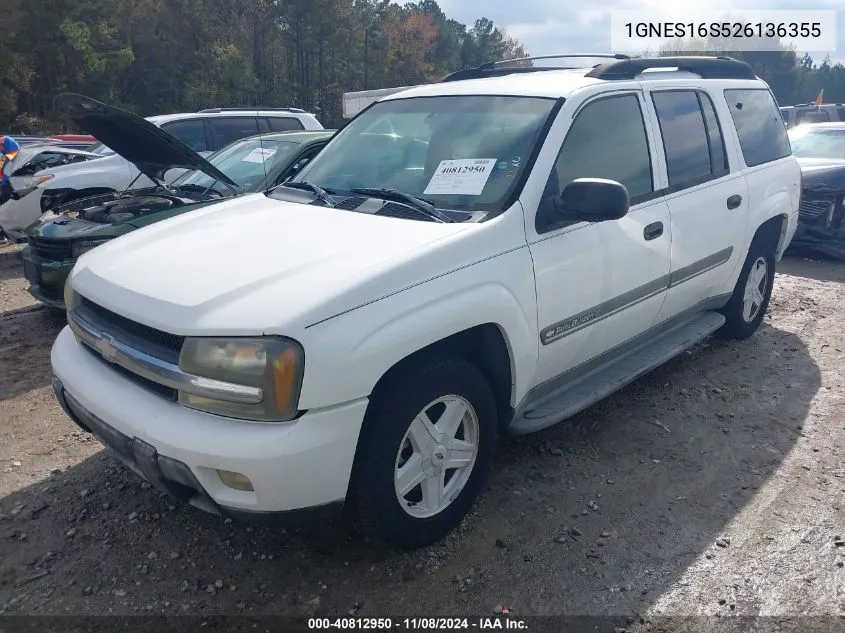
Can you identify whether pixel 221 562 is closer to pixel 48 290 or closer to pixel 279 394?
pixel 279 394

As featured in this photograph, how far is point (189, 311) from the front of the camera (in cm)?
240

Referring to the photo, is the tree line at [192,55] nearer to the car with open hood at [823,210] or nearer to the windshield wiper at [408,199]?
the car with open hood at [823,210]

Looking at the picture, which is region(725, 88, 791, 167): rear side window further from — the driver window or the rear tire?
the driver window

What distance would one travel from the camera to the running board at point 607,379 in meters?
3.24

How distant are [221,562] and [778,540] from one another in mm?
2380

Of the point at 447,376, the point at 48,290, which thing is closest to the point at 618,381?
the point at 447,376

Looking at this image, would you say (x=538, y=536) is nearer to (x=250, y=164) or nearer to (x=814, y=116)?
(x=250, y=164)

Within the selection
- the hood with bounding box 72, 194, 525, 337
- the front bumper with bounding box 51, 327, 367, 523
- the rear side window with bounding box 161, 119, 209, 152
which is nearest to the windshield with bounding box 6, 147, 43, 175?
the rear side window with bounding box 161, 119, 209, 152

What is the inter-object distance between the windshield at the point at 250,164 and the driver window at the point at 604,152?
3.31m

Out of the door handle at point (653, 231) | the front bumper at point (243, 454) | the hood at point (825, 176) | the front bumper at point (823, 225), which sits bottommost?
the front bumper at point (823, 225)

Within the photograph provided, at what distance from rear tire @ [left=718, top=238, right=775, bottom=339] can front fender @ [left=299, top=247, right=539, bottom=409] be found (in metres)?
2.64

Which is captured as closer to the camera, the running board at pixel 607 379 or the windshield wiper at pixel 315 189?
the running board at pixel 607 379

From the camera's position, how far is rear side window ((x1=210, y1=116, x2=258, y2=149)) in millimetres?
9508

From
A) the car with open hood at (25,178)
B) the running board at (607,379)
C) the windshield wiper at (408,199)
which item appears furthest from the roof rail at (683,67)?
the car with open hood at (25,178)
